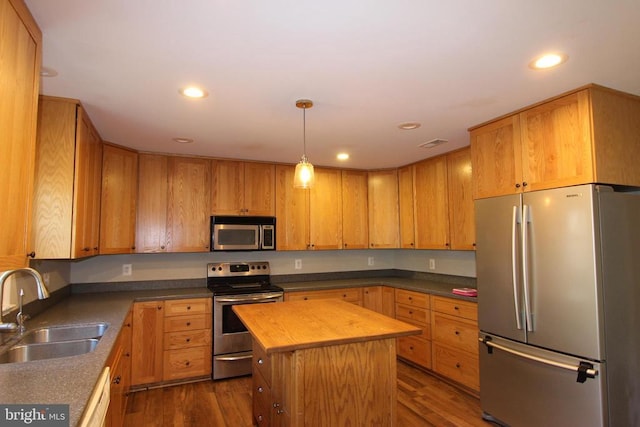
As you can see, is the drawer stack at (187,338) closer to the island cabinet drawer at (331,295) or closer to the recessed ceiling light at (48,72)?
the island cabinet drawer at (331,295)

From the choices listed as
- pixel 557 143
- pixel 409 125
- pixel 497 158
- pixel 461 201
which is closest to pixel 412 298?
pixel 461 201

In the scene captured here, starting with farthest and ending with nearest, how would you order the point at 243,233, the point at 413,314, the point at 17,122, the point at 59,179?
the point at 243,233 < the point at 413,314 < the point at 59,179 < the point at 17,122

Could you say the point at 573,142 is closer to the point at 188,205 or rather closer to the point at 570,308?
the point at 570,308

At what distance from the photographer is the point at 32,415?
1.20m

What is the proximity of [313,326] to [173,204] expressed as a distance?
2349 mm

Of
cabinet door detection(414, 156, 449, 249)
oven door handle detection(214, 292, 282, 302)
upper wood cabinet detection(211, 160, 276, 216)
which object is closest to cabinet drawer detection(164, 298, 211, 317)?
oven door handle detection(214, 292, 282, 302)

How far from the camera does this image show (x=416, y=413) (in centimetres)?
296

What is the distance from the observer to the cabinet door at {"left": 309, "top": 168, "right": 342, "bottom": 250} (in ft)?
14.6

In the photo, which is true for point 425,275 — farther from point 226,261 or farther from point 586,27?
point 586,27

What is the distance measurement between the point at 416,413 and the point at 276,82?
271cm

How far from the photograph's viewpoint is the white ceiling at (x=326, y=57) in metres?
1.48

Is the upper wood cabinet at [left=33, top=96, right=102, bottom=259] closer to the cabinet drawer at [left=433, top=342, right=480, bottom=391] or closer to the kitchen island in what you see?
the kitchen island

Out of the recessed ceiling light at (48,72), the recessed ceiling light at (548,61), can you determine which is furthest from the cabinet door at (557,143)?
the recessed ceiling light at (48,72)

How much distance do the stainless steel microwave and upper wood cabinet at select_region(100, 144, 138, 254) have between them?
80 centimetres
